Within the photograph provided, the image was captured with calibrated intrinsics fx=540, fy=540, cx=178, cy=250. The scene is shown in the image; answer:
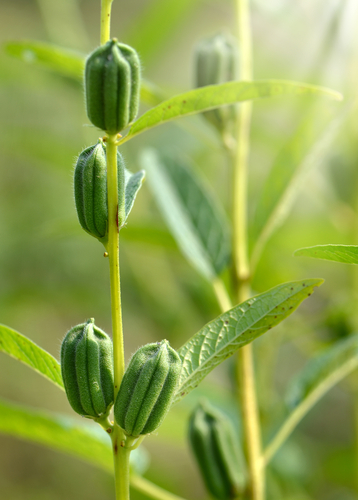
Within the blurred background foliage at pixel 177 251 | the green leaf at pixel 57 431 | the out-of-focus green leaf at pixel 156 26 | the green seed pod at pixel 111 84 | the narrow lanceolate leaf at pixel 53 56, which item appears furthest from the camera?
the out-of-focus green leaf at pixel 156 26

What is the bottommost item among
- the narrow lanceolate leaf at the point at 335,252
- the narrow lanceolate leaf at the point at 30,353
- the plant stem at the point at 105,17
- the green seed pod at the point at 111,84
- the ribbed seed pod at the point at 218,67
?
the narrow lanceolate leaf at the point at 30,353

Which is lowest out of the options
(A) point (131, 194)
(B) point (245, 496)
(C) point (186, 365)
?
(B) point (245, 496)

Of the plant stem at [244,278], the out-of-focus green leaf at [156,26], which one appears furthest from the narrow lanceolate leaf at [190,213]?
the out-of-focus green leaf at [156,26]

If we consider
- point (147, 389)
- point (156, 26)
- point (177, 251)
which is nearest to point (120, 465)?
point (147, 389)

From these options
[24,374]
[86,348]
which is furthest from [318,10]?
[24,374]

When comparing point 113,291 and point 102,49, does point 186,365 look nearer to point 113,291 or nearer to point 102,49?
point 113,291

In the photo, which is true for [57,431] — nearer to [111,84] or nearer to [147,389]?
[147,389]

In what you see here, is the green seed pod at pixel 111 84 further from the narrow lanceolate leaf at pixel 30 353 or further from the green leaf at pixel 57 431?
the green leaf at pixel 57 431
